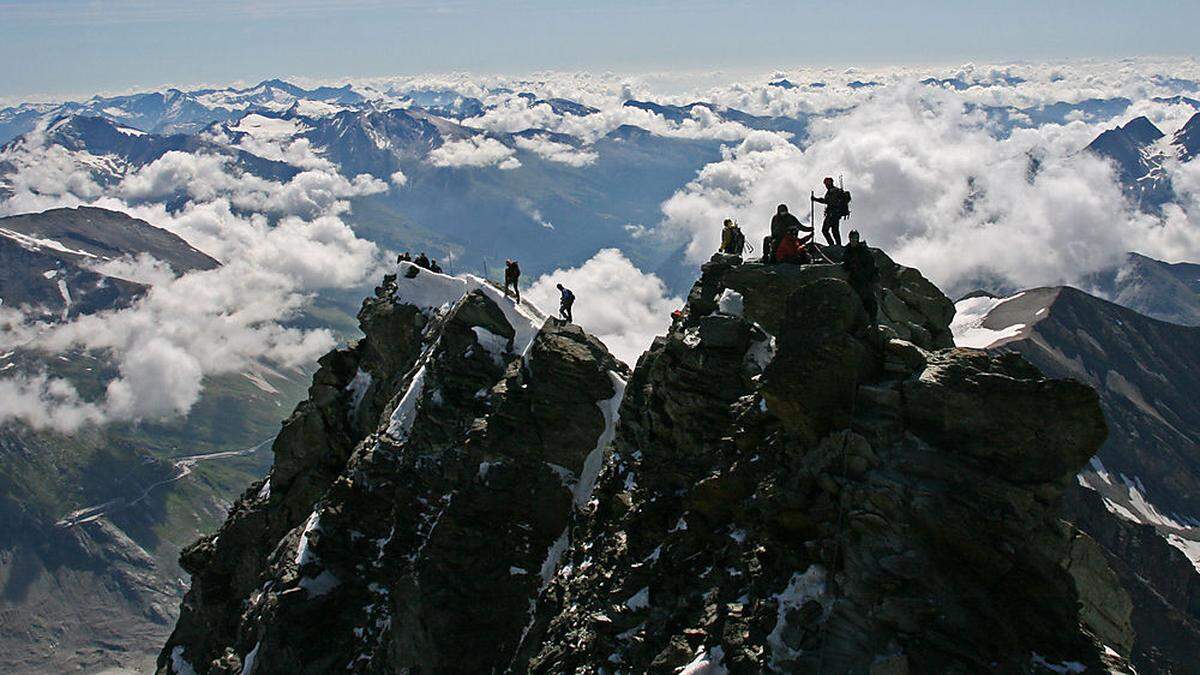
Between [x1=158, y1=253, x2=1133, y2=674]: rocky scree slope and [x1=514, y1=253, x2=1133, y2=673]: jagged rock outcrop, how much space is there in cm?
7

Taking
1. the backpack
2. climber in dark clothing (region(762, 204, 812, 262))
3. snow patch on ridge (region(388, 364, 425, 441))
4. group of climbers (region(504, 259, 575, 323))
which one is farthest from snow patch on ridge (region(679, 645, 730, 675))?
group of climbers (region(504, 259, 575, 323))

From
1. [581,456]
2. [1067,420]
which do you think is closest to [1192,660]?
[581,456]

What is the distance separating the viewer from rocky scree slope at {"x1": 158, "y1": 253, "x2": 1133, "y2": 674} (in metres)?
22.2

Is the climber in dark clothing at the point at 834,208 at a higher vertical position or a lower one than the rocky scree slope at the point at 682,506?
higher

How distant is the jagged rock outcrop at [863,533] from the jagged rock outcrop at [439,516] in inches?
490

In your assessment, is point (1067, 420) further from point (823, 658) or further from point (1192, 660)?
point (1192, 660)

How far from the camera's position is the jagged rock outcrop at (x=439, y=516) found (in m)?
43.8

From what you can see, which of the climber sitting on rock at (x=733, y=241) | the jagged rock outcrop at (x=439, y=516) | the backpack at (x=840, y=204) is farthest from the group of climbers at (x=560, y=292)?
the backpack at (x=840, y=204)

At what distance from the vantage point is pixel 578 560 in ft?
121

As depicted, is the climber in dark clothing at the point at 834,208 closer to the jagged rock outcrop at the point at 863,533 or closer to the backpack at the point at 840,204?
the backpack at the point at 840,204

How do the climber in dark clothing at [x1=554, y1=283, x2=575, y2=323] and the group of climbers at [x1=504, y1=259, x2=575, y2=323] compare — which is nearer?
the climber in dark clothing at [x1=554, y1=283, x2=575, y2=323]

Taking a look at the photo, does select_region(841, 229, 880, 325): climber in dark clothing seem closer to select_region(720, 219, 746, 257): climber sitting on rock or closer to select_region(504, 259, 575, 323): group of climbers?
select_region(720, 219, 746, 257): climber sitting on rock

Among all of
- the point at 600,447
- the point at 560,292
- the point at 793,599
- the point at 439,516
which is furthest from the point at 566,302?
the point at 793,599

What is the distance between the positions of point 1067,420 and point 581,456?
28.7m
